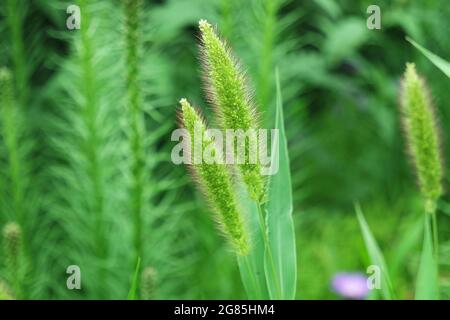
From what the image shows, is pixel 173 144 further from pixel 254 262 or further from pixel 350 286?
pixel 254 262

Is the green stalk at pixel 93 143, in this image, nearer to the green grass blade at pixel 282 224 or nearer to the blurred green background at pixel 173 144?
the blurred green background at pixel 173 144

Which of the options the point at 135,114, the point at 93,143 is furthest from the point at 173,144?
the point at 135,114

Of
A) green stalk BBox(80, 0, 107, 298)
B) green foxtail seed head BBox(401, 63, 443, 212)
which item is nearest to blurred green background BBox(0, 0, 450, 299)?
green stalk BBox(80, 0, 107, 298)

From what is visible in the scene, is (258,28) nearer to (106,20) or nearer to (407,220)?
(106,20)

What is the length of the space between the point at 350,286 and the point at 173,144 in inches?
24.4

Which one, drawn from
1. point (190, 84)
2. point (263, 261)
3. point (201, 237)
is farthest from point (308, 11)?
point (263, 261)

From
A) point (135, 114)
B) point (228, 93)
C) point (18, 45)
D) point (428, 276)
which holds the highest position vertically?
point (18, 45)

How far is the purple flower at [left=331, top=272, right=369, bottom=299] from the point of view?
2.15m

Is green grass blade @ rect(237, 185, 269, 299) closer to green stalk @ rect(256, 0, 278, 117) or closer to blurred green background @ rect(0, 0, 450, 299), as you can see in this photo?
blurred green background @ rect(0, 0, 450, 299)

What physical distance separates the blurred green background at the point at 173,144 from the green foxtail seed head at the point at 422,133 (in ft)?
1.10

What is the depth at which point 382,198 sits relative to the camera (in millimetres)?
2730

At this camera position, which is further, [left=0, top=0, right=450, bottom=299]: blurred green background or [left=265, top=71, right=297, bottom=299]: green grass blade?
[left=0, top=0, right=450, bottom=299]: blurred green background

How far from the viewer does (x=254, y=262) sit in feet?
4.38

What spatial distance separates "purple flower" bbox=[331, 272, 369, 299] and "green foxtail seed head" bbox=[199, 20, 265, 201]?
3.47 ft
